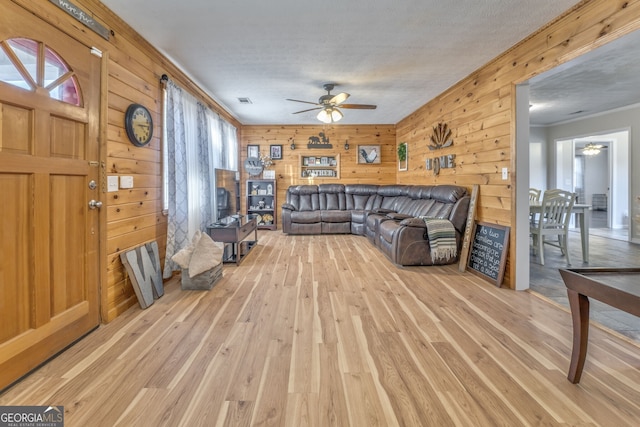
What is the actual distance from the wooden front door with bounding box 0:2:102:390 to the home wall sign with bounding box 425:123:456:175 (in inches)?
165

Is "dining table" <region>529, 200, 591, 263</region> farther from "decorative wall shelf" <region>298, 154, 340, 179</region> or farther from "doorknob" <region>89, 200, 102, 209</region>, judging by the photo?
"doorknob" <region>89, 200, 102, 209</region>

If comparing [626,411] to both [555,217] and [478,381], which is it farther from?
[555,217]

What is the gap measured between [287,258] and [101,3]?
3.21m

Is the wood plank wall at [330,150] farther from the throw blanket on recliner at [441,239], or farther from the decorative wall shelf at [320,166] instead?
the throw blanket on recliner at [441,239]

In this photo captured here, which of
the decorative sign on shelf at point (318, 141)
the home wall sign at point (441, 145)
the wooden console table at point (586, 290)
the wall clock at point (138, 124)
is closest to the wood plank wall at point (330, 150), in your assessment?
the decorative sign on shelf at point (318, 141)

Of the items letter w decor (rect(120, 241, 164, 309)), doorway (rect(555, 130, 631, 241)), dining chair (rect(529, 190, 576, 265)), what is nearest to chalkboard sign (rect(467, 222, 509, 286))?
dining chair (rect(529, 190, 576, 265))

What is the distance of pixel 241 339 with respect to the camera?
201cm

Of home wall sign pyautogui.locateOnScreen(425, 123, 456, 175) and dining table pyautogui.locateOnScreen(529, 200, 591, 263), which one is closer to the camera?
dining table pyautogui.locateOnScreen(529, 200, 591, 263)

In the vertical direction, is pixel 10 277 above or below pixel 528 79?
below

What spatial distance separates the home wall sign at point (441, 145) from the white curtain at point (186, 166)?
3.55 meters

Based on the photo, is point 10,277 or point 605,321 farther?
point 605,321

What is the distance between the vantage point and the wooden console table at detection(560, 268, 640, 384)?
1331mm

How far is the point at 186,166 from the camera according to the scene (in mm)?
3570

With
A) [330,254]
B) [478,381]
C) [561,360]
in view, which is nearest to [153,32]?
[330,254]
